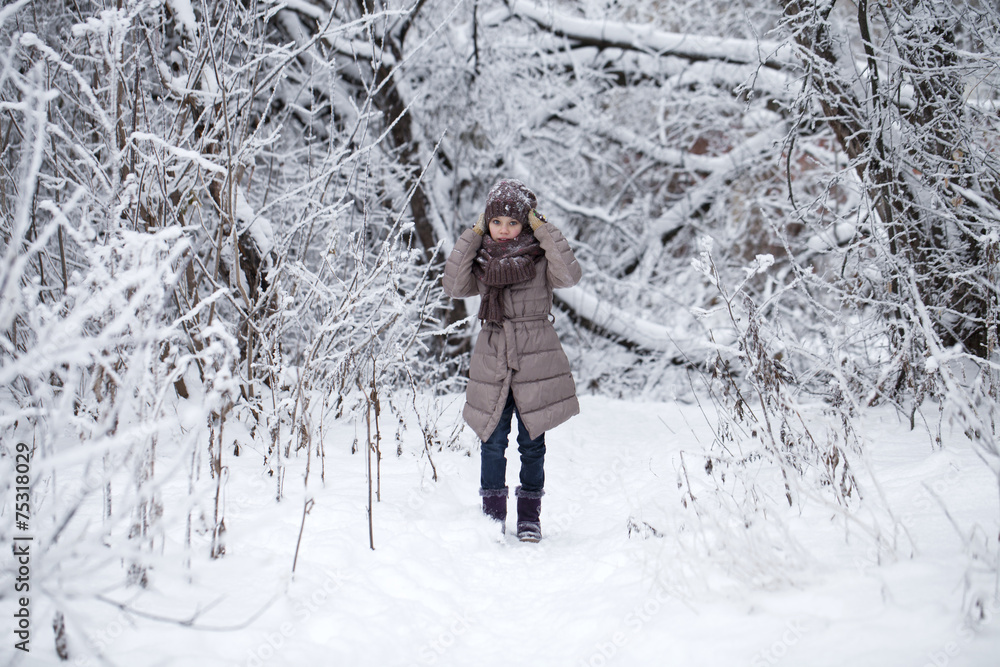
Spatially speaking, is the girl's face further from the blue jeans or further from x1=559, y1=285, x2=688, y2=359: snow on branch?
x1=559, y1=285, x2=688, y2=359: snow on branch

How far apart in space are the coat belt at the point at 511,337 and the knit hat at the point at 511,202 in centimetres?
40

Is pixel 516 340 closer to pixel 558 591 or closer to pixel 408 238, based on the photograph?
pixel 558 591

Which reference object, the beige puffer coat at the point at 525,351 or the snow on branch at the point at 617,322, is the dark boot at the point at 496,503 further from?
the snow on branch at the point at 617,322

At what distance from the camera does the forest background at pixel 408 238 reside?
1.67 metres

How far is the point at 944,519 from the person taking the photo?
5.91 ft

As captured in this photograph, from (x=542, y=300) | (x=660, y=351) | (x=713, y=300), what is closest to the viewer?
(x=542, y=300)

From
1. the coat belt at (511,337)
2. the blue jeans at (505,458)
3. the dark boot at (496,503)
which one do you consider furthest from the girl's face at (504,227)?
the dark boot at (496,503)

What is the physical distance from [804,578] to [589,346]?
5.24 meters

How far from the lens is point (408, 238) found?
3803mm

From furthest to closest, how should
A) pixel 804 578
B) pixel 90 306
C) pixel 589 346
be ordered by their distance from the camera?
pixel 589 346, pixel 804 578, pixel 90 306

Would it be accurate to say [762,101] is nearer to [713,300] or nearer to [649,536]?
[713,300]

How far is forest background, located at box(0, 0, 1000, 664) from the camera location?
5.49ft

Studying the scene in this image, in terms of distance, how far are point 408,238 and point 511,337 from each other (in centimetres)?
150

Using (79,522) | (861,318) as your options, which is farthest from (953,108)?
(79,522)
